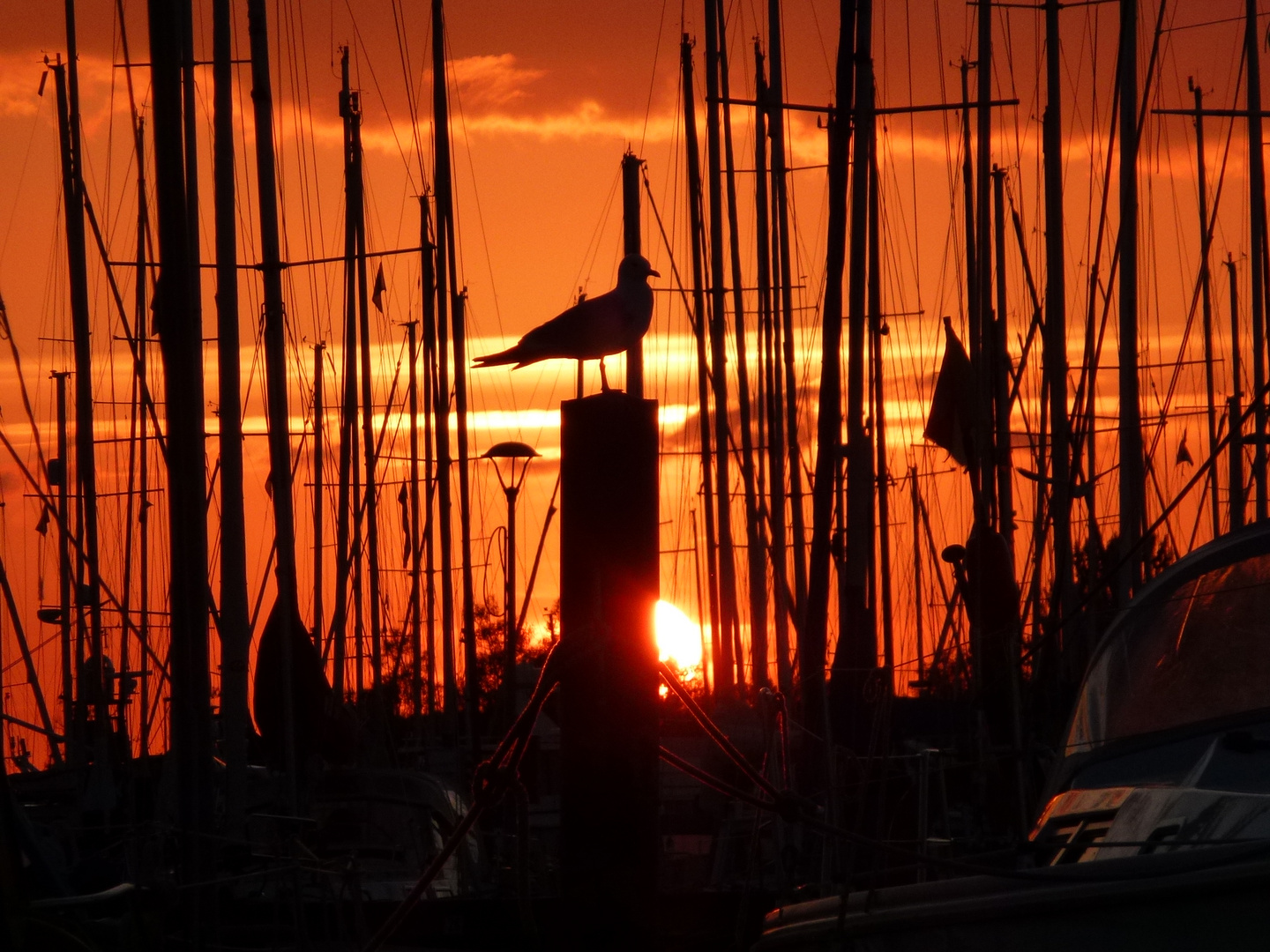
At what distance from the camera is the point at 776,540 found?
64.7ft

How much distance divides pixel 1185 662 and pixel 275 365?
10.9 m

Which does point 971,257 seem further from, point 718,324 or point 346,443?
point 346,443

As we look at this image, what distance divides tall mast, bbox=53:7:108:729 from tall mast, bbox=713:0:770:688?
744cm

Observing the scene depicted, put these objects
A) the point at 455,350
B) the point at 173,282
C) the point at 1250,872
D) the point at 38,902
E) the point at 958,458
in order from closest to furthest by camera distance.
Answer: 1. the point at 1250,872
2. the point at 38,902
3. the point at 173,282
4. the point at 958,458
5. the point at 455,350

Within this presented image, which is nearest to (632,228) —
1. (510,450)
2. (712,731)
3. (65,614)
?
(510,450)

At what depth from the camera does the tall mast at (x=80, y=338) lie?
17.3 m

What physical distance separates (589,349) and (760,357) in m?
13.3

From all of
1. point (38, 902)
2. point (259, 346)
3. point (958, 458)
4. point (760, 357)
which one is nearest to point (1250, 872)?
point (38, 902)

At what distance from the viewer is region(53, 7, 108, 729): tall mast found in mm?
17312

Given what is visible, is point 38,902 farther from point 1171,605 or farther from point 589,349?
point 1171,605

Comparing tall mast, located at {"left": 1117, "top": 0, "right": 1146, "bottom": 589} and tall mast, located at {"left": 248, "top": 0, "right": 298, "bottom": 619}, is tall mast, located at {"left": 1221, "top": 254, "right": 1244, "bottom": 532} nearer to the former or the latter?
tall mast, located at {"left": 1117, "top": 0, "right": 1146, "bottom": 589}

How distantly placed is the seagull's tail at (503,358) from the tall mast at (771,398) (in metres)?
9.30

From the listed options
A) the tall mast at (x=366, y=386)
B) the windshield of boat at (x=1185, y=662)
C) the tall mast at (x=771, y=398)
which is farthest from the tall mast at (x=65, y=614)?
the windshield of boat at (x=1185, y=662)

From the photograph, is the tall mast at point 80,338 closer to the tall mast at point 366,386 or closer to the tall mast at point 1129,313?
the tall mast at point 366,386
